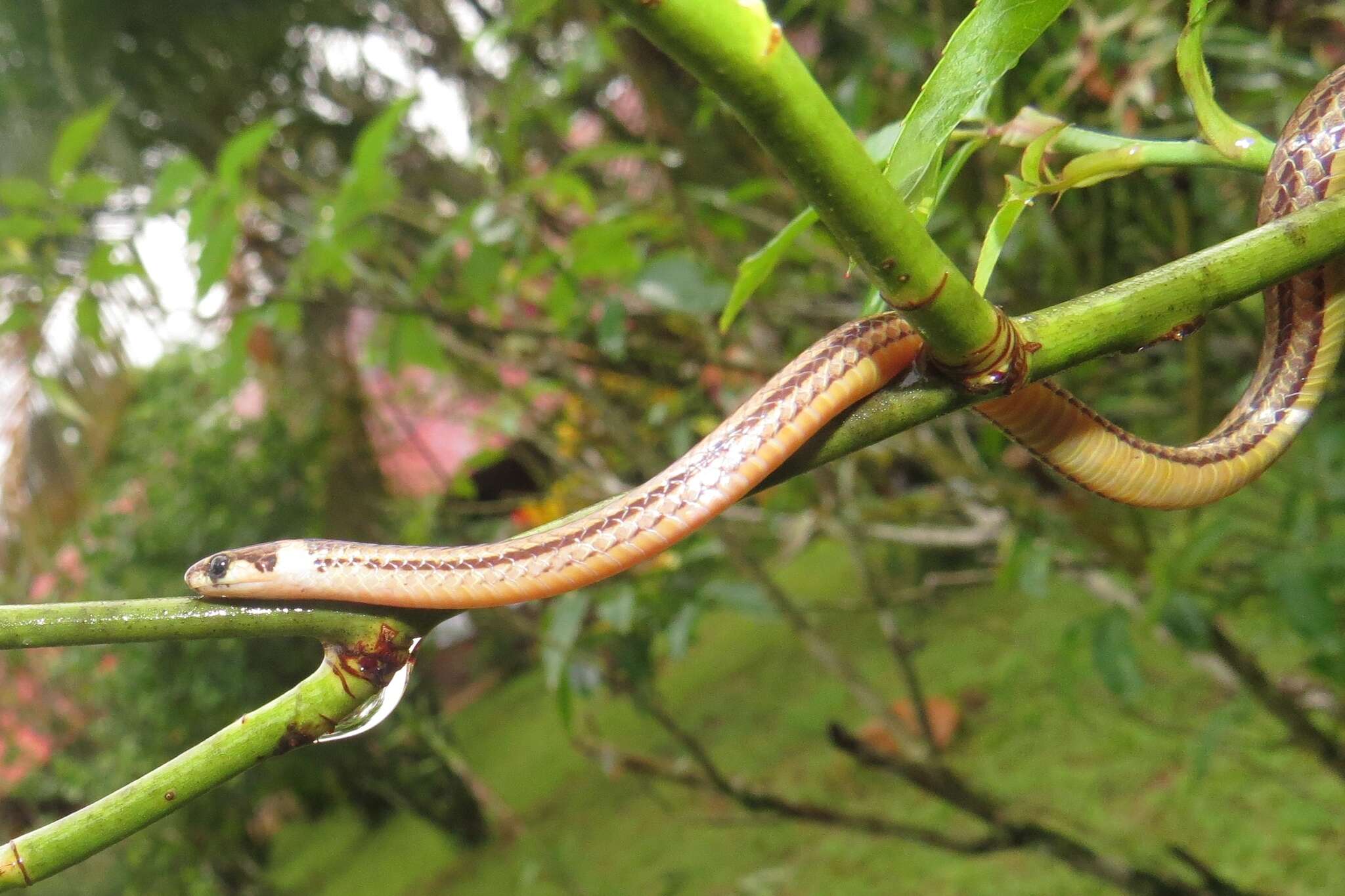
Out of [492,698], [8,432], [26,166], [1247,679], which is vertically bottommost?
[1247,679]

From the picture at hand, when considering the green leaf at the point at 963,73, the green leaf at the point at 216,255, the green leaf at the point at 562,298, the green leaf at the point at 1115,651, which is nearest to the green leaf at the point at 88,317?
the green leaf at the point at 216,255

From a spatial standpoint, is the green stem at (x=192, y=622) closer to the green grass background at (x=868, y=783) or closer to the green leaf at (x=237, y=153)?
the green leaf at (x=237, y=153)

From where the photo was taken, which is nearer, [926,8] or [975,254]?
[975,254]

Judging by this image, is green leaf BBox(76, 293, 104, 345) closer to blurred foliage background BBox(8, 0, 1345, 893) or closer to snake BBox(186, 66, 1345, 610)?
blurred foliage background BBox(8, 0, 1345, 893)

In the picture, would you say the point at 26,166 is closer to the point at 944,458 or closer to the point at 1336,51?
the point at 944,458

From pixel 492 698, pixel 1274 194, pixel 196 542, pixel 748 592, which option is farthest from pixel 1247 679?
pixel 492 698
